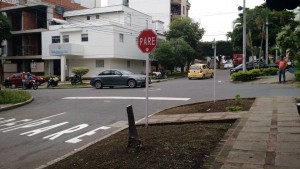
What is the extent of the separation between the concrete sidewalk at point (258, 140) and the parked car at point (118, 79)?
14.7 m

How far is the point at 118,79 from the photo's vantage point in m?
25.8

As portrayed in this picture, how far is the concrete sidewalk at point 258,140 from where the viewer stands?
16.8 feet

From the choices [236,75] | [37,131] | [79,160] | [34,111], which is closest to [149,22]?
[236,75]

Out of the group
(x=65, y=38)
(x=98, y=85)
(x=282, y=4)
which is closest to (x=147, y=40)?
(x=282, y=4)

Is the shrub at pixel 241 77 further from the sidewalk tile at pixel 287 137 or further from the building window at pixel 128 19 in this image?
the sidewalk tile at pixel 287 137

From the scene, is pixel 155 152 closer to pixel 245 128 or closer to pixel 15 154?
pixel 245 128

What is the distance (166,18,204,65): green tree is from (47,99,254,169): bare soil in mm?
39444

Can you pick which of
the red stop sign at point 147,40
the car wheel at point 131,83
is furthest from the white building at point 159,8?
the red stop sign at point 147,40

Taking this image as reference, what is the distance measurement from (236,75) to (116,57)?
55.3 feet

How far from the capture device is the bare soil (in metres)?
5.60

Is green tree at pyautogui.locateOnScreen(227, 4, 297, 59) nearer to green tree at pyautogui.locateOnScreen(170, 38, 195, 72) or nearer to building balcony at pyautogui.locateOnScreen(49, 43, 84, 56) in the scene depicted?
green tree at pyautogui.locateOnScreen(170, 38, 195, 72)

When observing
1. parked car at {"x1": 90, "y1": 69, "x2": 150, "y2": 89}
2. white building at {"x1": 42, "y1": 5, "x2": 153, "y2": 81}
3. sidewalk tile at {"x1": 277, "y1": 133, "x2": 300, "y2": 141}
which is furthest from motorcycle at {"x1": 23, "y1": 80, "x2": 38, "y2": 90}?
sidewalk tile at {"x1": 277, "y1": 133, "x2": 300, "y2": 141}

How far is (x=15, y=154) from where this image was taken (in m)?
7.77

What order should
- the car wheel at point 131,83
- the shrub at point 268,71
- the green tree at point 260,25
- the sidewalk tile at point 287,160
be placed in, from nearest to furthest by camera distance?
the sidewalk tile at point 287,160, the car wheel at point 131,83, the shrub at point 268,71, the green tree at point 260,25
